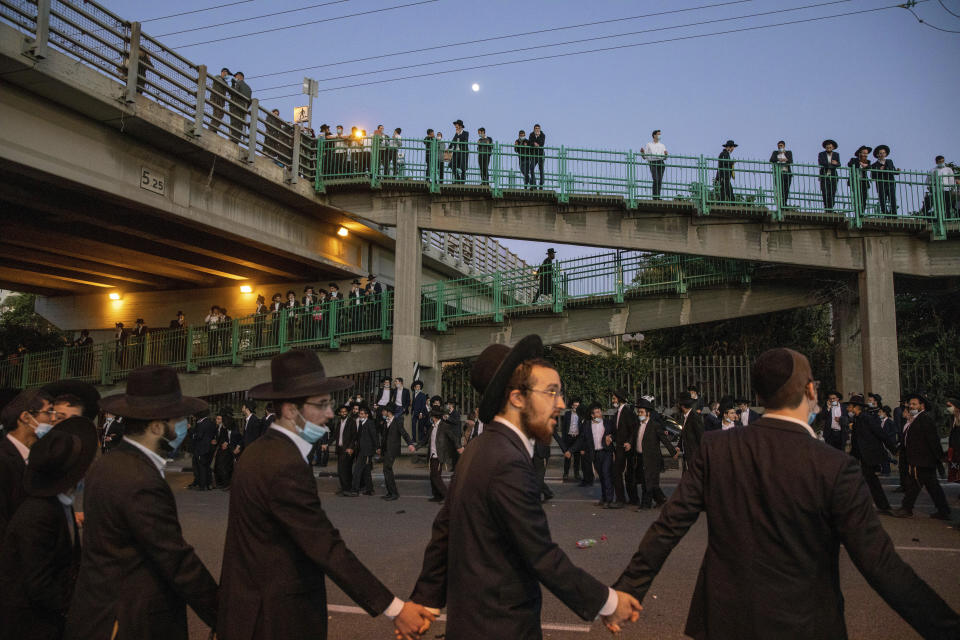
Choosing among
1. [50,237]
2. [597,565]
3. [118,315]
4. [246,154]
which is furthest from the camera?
[118,315]

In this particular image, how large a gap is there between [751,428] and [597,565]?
4.57 m

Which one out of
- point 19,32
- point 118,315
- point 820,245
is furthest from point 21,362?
point 820,245

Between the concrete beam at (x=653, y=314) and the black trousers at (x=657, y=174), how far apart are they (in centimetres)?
318

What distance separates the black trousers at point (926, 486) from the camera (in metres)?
9.80

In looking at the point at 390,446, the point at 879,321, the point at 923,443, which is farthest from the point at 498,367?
the point at 879,321

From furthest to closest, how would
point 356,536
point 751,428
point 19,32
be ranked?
point 19,32 < point 356,536 < point 751,428

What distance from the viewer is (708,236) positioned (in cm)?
1925

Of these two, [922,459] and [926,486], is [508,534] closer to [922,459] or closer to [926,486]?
[922,459]

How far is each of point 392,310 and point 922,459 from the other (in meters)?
14.8

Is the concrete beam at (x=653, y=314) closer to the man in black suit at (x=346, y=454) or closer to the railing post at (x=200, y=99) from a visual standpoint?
the man in black suit at (x=346, y=454)

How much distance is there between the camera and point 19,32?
1274cm

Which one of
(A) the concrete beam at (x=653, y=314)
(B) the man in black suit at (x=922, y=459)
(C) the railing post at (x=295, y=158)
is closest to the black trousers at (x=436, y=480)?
(B) the man in black suit at (x=922, y=459)

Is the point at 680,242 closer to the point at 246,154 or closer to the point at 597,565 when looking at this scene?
the point at 246,154

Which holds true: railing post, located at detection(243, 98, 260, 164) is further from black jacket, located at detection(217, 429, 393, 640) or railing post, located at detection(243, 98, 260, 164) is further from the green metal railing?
black jacket, located at detection(217, 429, 393, 640)
